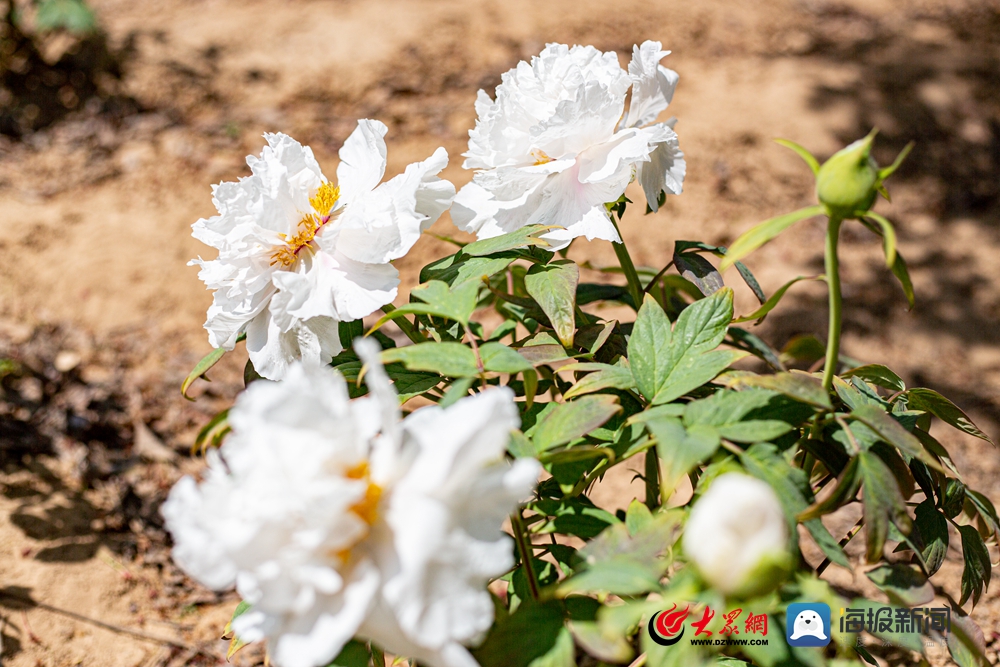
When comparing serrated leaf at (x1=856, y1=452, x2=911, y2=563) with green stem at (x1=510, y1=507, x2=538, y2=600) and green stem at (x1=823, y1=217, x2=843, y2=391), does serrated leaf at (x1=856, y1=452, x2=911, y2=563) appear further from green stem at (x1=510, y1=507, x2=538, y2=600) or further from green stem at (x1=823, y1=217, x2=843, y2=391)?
green stem at (x1=510, y1=507, x2=538, y2=600)

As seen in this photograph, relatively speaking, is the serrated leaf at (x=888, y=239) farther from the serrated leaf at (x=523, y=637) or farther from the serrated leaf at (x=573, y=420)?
the serrated leaf at (x=523, y=637)

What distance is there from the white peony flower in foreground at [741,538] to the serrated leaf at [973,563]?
518mm

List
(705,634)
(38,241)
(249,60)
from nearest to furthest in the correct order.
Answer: (705,634)
(38,241)
(249,60)

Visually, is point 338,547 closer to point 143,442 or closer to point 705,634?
point 705,634

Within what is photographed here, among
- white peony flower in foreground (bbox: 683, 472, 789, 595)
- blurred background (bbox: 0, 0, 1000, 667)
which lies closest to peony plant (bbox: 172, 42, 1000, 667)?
white peony flower in foreground (bbox: 683, 472, 789, 595)

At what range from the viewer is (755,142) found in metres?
3.02

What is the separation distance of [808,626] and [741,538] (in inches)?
10.5

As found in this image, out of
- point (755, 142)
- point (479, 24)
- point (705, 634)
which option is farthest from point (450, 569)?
point (479, 24)

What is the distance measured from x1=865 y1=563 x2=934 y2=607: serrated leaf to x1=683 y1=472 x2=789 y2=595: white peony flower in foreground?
252 mm

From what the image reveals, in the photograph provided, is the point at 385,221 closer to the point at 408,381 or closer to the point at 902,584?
the point at 408,381

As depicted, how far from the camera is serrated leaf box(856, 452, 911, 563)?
0.74 metres

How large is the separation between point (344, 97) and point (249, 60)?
51cm

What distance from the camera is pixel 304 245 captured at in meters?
0.98

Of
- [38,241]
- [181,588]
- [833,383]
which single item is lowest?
[181,588]
